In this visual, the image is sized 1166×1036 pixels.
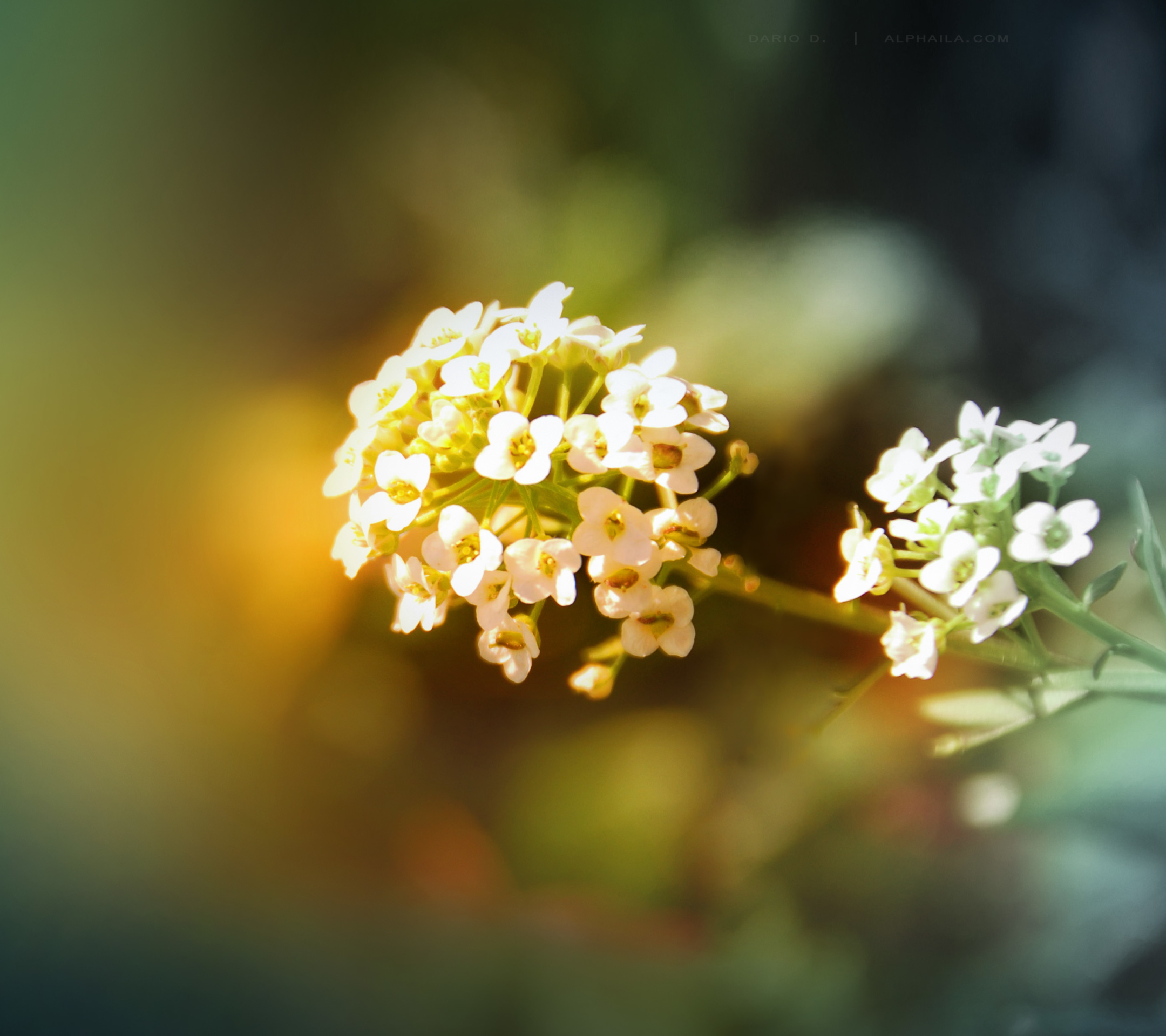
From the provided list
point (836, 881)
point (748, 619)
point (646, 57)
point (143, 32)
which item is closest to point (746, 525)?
point (748, 619)

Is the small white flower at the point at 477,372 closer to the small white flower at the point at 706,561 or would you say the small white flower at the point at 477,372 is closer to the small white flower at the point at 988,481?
the small white flower at the point at 706,561

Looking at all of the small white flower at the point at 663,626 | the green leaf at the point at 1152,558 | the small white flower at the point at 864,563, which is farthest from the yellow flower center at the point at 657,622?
the green leaf at the point at 1152,558

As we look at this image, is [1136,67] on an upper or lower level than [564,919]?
upper

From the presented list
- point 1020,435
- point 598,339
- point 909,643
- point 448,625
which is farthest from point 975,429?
point 448,625

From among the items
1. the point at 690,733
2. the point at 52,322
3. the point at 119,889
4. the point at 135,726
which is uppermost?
the point at 52,322

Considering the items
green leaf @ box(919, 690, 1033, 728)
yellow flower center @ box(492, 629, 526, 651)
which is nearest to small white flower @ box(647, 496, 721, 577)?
yellow flower center @ box(492, 629, 526, 651)

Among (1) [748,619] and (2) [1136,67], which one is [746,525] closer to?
(1) [748,619]

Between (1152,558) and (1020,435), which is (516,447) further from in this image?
(1152,558)
